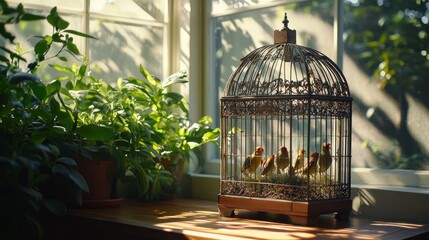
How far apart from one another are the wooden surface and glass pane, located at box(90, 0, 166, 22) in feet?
3.43

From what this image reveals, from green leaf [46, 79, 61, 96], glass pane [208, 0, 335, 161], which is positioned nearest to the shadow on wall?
glass pane [208, 0, 335, 161]

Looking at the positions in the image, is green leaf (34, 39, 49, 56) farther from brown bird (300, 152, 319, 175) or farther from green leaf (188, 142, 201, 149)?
brown bird (300, 152, 319, 175)

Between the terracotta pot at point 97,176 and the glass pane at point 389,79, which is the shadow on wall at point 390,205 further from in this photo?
the terracotta pot at point 97,176

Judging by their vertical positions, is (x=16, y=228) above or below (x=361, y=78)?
below

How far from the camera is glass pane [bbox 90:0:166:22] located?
344cm

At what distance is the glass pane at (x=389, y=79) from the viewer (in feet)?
9.28

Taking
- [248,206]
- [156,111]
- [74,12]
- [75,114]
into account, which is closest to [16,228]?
[75,114]

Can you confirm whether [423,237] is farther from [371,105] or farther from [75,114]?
[75,114]

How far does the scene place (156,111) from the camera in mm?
3328

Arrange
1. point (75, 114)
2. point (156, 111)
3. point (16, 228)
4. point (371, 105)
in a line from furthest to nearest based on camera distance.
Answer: point (156, 111) < point (371, 105) < point (75, 114) < point (16, 228)

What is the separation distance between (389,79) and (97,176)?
1.36 metres

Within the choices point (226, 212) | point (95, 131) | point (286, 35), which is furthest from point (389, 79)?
point (95, 131)

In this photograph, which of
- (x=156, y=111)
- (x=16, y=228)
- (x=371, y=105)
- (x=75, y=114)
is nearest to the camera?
(x=16, y=228)

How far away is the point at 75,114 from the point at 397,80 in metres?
1.38
